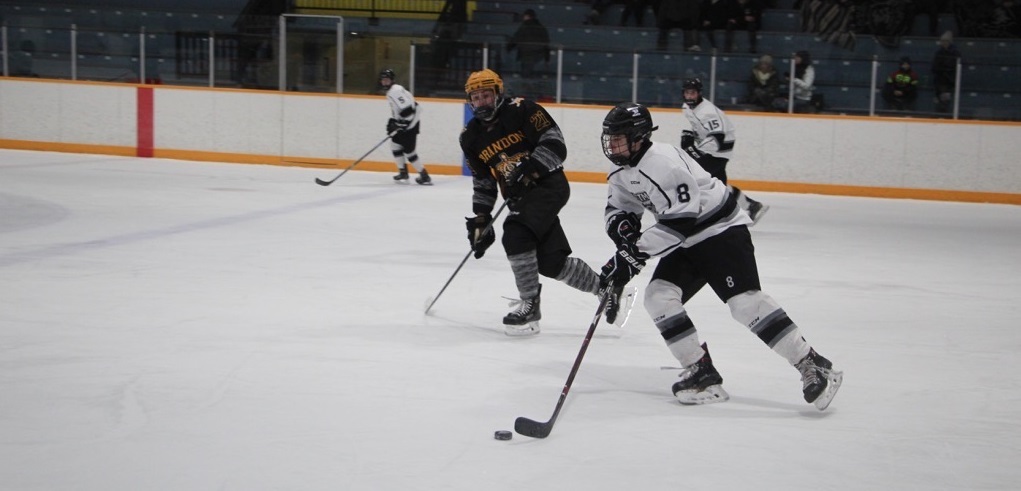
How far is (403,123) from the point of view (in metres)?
12.4

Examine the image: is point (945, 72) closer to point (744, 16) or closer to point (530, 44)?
point (744, 16)

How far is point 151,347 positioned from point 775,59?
376 inches

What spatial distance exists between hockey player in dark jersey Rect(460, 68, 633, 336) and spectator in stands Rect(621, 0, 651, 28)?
31.6 feet

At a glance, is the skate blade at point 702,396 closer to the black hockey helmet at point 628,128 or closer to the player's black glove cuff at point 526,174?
the black hockey helmet at point 628,128

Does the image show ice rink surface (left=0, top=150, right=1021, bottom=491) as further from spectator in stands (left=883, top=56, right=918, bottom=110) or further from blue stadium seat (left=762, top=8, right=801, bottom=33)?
blue stadium seat (left=762, top=8, right=801, bottom=33)

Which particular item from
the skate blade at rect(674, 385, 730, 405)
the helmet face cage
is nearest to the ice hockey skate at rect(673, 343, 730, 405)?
the skate blade at rect(674, 385, 730, 405)

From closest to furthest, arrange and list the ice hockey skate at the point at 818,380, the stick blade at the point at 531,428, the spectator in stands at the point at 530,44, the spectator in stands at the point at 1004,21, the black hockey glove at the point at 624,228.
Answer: the stick blade at the point at 531,428 → the ice hockey skate at the point at 818,380 → the black hockey glove at the point at 624,228 → the spectator in stands at the point at 1004,21 → the spectator in stands at the point at 530,44

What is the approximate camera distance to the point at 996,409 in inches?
157

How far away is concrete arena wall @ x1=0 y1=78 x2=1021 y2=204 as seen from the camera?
39.6ft

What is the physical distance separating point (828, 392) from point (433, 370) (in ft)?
4.92

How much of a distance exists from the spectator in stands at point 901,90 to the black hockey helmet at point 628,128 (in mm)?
9247

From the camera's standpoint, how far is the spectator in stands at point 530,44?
1340 cm

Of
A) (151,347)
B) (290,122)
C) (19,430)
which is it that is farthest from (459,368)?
(290,122)

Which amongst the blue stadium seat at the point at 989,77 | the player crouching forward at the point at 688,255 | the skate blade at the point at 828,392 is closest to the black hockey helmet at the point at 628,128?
the player crouching forward at the point at 688,255
